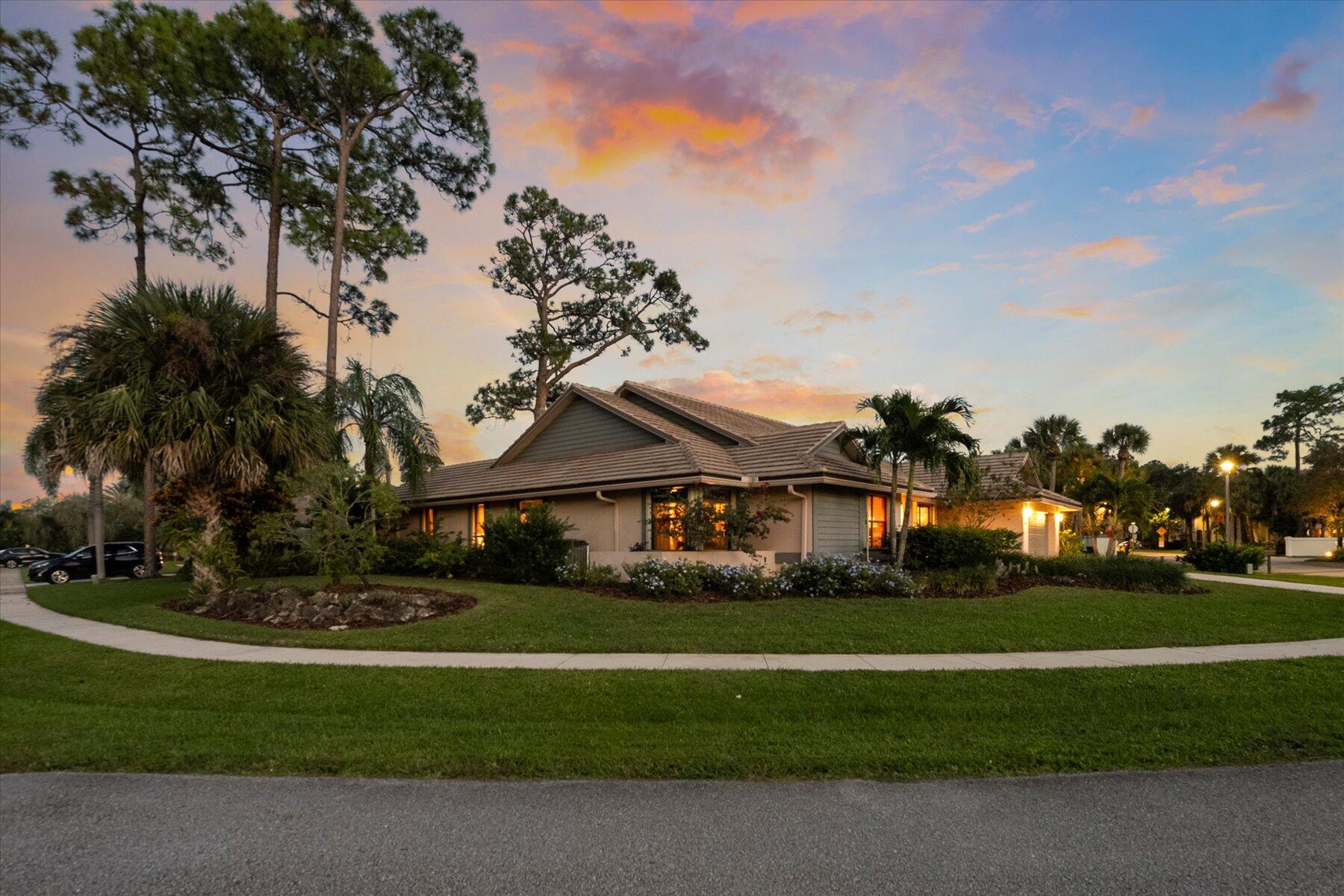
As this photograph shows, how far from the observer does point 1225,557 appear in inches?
957

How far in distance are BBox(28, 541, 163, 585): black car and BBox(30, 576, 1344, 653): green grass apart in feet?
46.6

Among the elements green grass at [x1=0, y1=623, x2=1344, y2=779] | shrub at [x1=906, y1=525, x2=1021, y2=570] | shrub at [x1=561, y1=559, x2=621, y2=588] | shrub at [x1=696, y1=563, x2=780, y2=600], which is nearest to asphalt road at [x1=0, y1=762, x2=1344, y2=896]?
green grass at [x1=0, y1=623, x2=1344, y2=779]

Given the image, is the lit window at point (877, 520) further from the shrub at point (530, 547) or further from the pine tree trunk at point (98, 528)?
the pine tree trunk at point (98, 528)

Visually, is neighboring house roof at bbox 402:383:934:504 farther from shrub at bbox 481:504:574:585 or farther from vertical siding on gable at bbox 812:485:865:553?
shrub at bbox 481:504:574:585

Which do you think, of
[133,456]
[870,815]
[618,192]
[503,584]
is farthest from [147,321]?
[870,815]

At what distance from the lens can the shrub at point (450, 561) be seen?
62.2 feet

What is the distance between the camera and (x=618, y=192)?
18359mm

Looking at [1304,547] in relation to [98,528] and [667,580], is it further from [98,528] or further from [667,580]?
[98,528]

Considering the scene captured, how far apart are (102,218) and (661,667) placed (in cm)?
2778


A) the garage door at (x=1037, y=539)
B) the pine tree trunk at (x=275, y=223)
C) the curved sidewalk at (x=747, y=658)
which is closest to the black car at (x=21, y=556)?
the pine tree trunk at (x=275, y=223)

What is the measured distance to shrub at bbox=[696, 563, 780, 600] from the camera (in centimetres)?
1421

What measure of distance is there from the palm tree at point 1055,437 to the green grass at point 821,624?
3497 cm

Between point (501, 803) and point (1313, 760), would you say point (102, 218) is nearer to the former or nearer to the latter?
point (501, 803)

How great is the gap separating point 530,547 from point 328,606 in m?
5.43
